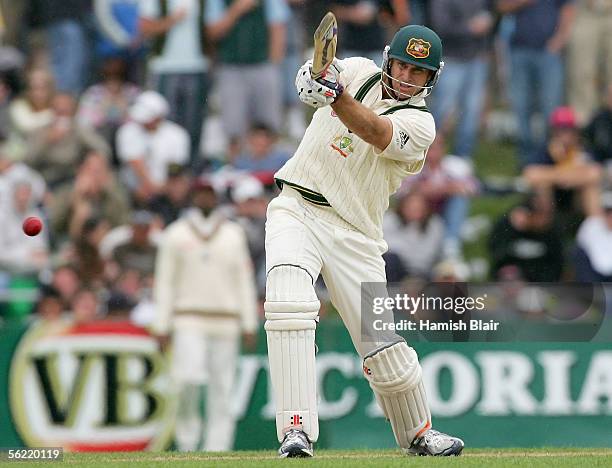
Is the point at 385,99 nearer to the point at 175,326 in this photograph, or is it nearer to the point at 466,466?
the point at 466,466

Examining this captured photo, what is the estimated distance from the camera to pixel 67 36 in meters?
14.2

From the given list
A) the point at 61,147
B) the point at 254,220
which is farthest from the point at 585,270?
the point at 61,147

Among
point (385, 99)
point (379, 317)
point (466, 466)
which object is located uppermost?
point (385, 99)

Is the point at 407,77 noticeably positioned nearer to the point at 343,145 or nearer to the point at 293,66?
the point at 343,145

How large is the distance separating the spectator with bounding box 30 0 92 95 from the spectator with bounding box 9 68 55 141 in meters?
0.17

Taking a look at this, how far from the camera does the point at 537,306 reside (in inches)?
443

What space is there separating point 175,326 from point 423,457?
16.4ft

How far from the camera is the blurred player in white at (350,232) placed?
7004 mm

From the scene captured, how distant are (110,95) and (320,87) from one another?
→ 25.8ft

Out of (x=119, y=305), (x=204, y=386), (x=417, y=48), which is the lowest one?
(x=204, y=386)

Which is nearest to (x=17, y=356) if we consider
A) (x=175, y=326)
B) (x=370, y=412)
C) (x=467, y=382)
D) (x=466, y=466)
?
(x=175, y=326)

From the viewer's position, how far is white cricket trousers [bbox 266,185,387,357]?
7.26 meters

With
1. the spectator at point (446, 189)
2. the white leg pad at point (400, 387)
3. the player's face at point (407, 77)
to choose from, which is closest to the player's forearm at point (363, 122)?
the player's face at point (407, 77)

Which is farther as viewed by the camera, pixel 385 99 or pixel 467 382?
pixel 467 382
